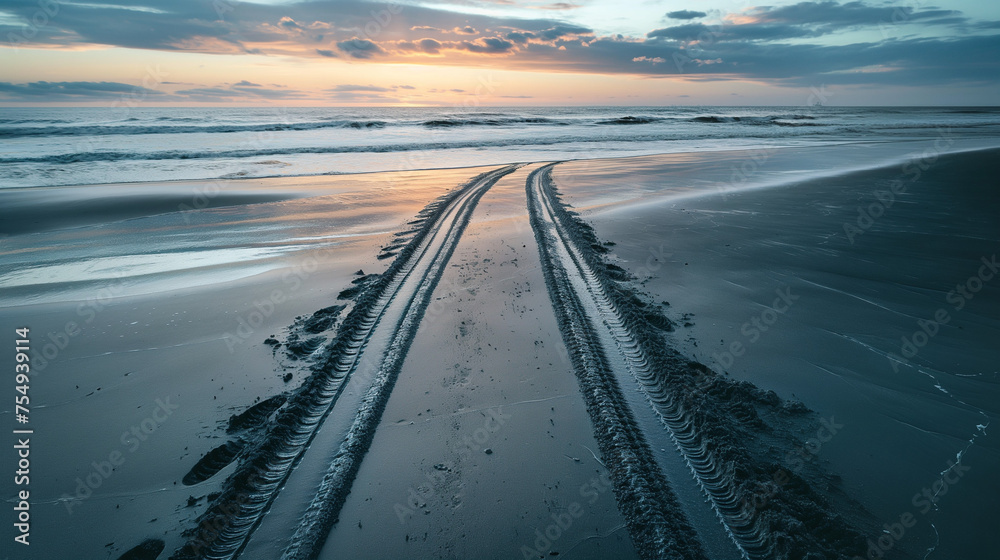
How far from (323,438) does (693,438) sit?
276cm

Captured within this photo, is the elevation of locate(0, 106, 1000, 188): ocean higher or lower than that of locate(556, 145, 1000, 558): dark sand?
higher

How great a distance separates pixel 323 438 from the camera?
132 inches

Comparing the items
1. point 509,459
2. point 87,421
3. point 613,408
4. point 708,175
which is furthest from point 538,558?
point 708,175

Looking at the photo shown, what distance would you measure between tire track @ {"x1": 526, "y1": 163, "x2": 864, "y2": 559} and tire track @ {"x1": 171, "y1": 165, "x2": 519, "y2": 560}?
5.93 ft

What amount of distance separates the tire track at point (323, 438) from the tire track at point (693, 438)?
181cm

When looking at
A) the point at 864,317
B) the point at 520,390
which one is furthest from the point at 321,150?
the point at 864,317

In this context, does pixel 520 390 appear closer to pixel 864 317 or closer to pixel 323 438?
pixel 323 438

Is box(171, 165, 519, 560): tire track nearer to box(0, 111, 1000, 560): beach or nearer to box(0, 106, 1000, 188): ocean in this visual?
box(0, 111, 1000, 560): beach

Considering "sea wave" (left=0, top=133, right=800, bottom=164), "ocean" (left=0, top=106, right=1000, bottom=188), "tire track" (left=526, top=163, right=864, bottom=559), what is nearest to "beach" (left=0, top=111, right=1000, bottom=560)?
"tire track" (left=526, top=163, right=864, bottom=559)

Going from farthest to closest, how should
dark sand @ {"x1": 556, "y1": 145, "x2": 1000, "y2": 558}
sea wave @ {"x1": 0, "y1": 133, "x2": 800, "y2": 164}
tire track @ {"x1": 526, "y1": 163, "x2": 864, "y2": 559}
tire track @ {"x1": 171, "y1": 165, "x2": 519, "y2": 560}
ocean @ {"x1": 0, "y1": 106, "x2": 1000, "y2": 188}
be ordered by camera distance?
sea wave @ {"x1": 0, "y1": 133, "x2": 800, "y2": 164} → ocean @ {"x1": 0, "y1": 106, "x2": 1000, "y2": 188} → dark sand @ {"x1": 556, "y1": 145, "x2": 1000, "y2": 558} → tire track @ {"x1": 171, "y1": 165, "x2": 519, "y2": 560} → tire track @ {"x1": 526, "y1": 163, "x2": 864, "y2": 559}

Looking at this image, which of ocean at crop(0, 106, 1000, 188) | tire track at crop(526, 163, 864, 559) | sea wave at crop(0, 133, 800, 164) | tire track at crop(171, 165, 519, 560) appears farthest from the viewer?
sea wave at crop(0, 133, 800, 164)

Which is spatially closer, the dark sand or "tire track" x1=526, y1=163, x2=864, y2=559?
"tire track" x1=526, y1=163, x2=864, y2=559

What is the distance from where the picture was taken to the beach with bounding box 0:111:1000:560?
2641 mm

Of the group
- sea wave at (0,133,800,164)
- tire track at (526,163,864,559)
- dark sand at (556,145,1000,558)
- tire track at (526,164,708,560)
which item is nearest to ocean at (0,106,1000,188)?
sea wave at (0,133,800,164)
